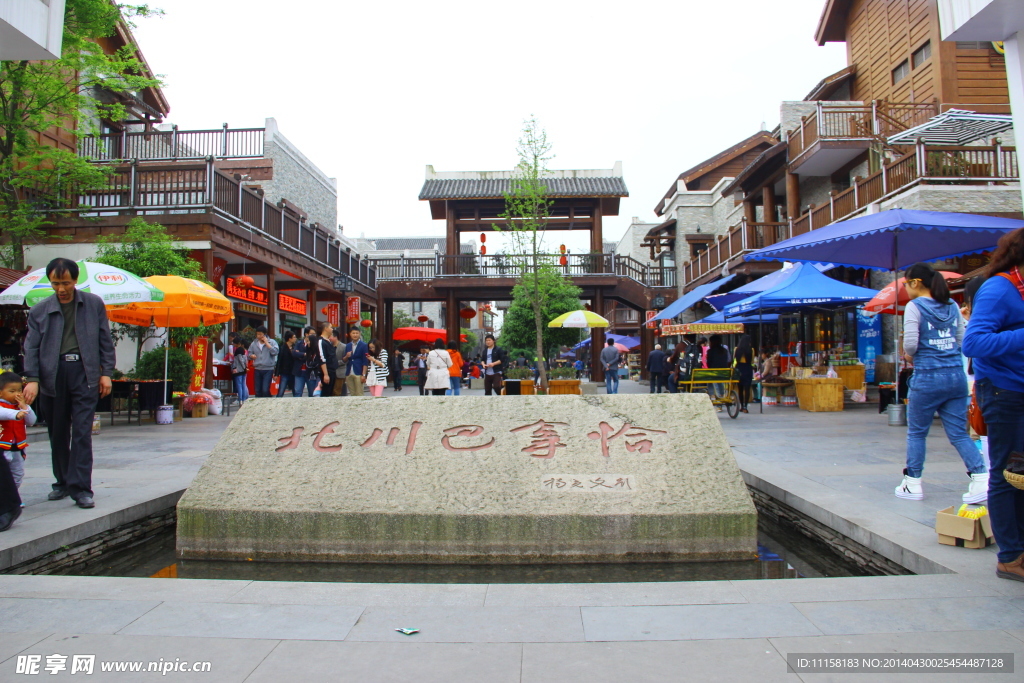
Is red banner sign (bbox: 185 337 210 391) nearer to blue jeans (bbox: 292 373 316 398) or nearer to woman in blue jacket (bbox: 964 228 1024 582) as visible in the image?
blue jeans (bbox: 292 373 316 398)

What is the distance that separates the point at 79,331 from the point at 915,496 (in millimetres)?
5899

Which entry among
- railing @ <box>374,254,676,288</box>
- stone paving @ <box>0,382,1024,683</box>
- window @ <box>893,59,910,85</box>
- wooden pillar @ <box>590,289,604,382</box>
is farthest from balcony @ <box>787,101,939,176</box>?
stone paving @ <box>0,382,1024,683</box>

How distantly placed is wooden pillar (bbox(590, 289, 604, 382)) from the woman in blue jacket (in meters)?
20.1

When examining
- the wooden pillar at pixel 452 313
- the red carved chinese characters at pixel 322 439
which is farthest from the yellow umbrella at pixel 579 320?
the red carved chinese characters at pixel 322 439

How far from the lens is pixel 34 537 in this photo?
359cm

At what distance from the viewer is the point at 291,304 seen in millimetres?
20203

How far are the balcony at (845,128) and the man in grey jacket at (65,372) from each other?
16.5 m

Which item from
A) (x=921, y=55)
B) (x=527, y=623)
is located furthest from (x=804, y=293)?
(x=527, y=623)

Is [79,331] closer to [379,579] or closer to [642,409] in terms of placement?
[379,579]

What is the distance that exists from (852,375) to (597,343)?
10.9 meters

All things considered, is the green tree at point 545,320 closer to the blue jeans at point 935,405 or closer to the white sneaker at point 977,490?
the blue jeans at point 935,405

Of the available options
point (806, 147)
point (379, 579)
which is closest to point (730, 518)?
point (379, 579)

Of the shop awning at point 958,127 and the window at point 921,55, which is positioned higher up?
the window at point 921,55

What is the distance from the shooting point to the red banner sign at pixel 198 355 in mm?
12172
